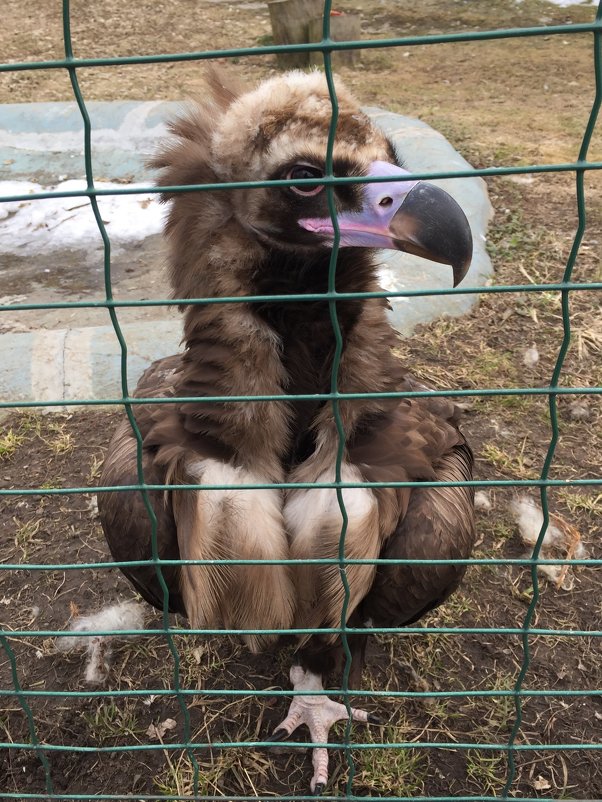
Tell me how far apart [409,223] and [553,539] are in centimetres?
192

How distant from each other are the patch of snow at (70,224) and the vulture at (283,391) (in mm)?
4154

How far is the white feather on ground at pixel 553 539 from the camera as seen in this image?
296cm

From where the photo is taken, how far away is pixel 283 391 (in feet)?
6.41

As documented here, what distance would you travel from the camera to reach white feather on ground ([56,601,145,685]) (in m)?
2.67

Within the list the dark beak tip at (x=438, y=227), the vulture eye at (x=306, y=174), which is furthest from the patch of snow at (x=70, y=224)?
the dark beak tip at (x=438, y=227)

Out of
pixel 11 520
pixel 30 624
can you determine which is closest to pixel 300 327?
pixel 30 624

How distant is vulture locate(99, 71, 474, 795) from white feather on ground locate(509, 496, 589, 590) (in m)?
0.94

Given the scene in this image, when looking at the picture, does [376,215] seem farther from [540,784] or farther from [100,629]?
[100,629]

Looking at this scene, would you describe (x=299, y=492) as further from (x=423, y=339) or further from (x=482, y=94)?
(x=482, y=94)

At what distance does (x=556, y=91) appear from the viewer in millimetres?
8977

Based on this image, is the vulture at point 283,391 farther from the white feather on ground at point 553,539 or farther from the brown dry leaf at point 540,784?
the white feather on ground at point 553,539

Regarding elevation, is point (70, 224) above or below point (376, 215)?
below

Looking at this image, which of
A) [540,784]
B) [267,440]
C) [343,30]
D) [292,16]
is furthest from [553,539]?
[292,16]

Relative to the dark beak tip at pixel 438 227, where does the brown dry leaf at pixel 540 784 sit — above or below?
below
